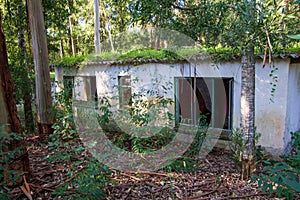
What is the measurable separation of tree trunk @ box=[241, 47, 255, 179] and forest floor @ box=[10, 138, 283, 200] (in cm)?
27

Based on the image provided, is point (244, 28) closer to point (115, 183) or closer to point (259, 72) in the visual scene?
point (259, 72)

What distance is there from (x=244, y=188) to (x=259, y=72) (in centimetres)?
254

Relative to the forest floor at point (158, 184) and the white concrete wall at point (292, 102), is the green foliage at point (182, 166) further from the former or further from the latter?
the white concrete wall at point (292, 102)

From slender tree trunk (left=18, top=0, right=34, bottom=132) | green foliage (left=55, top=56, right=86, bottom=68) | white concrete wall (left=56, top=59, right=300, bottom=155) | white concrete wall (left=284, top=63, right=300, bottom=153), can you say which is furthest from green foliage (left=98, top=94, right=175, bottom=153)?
green foliage (left=55, top=56, right=86, bottom=68)

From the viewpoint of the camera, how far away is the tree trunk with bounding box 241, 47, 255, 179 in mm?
3280

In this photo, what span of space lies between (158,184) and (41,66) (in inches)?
137

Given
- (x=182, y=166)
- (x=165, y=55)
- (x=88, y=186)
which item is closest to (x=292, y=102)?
(x=182, y=166)

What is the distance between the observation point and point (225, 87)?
18.7ft

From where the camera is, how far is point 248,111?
3385 mm

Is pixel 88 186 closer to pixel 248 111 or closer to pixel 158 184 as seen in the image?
pixel 158 184

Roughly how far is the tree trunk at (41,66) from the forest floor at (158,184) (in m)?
1.24

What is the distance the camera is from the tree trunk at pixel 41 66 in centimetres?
471

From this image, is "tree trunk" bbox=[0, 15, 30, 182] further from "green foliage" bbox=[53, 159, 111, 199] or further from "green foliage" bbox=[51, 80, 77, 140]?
"green foliage" bbox=[51, 80, 77, 140]

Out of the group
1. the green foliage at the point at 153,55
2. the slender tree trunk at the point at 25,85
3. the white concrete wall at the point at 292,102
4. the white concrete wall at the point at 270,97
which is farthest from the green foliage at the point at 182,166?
the slender tree trunk at the point at 25,85
